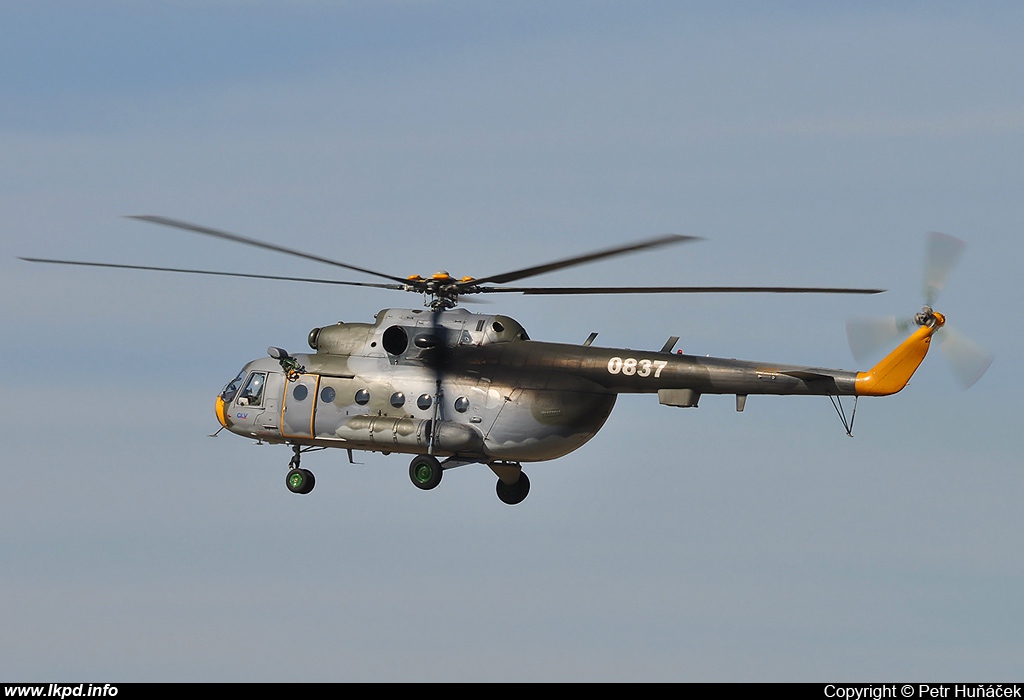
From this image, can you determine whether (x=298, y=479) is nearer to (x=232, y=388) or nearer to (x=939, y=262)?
(x=232, y=388)

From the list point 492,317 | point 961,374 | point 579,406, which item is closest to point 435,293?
point 492,317

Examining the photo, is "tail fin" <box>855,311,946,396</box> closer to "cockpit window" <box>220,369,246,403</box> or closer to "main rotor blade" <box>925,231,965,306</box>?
"main rotor blade" <box>925,231,965,306</box>

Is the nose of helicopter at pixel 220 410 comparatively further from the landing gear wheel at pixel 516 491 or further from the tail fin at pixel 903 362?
the tail fin at pixel 903 362

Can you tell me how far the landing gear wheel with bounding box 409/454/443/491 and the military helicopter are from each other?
0.12ft

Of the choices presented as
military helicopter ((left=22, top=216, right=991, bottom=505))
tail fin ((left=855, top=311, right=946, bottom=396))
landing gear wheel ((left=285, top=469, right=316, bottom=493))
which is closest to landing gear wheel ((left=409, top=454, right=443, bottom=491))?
military helicopter ((left=22, top=216, right=991, bottom=505))

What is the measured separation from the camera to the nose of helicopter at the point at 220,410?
5125cm

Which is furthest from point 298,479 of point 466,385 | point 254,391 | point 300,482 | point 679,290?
point 679,290

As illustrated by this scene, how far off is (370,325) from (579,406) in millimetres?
6428

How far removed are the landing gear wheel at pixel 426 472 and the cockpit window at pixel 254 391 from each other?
5312mm

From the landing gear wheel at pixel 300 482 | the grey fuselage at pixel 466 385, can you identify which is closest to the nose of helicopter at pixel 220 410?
the grey fuselage at pixel 466 385

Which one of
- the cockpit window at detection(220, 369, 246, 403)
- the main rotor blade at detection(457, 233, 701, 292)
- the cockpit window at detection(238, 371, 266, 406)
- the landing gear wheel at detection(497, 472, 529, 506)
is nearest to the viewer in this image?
the main rotor blade at detection(457, 233, 701, 292)

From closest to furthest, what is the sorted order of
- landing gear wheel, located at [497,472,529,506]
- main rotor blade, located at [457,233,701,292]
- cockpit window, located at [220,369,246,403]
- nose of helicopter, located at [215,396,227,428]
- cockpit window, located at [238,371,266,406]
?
main rotor blade, located at [457,233,701,292]
landing gear wheel, located at [497,472,529,506]
cockpit window, located at [238,371,266,406]
cockpit window, located at [220,369,246,403]
nose of helicopter, located at [215,396,227,428]

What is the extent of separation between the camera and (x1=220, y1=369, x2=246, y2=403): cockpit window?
51.0m

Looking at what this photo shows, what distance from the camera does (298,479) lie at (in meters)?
50.0
